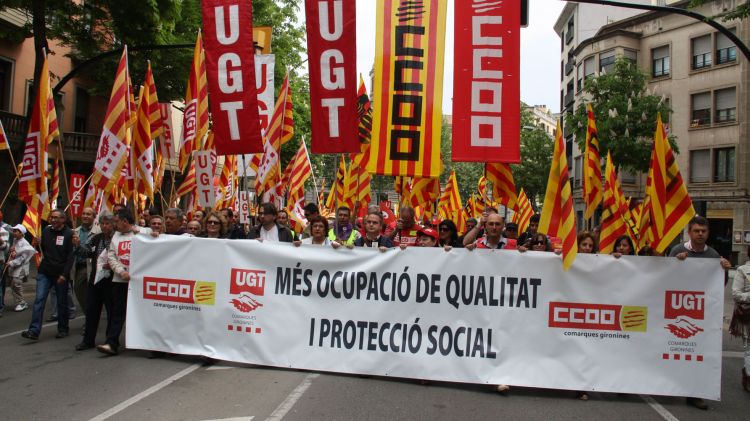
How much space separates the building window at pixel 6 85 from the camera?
2169 cm

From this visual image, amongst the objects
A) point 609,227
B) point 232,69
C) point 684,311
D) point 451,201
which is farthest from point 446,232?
point 451,201

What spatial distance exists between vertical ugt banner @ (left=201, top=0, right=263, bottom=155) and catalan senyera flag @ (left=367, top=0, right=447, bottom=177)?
1.96 meters

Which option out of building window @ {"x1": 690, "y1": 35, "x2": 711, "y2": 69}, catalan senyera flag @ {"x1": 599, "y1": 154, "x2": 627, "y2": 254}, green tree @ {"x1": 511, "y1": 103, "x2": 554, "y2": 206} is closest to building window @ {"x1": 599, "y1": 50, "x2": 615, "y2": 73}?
building window @ {"x1": 690, "y1": 35, "x2": 711, "y2": 69}

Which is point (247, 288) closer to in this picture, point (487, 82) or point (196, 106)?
point (487, 82)

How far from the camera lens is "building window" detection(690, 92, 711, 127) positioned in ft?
108

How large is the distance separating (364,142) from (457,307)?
23.0 ft

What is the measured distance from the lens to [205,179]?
35.8ft

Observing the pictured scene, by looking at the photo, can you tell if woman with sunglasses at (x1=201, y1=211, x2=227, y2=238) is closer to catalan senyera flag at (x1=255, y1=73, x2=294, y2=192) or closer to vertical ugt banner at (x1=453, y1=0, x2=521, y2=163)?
catalan senyera flag at (x1=255, y1=73, x2=294, y2=192)

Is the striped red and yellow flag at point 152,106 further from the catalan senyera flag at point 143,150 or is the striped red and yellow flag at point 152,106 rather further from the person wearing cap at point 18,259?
the person wearing cap at point 18,259

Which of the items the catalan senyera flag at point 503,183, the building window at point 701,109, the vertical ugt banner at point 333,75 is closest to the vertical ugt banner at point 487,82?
the catalan senyera flag at point 503,183

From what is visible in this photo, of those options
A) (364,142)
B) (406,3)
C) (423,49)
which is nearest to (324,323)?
(423,49)

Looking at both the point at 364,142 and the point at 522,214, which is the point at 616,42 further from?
the point at 364,142

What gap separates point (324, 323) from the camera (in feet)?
20.9

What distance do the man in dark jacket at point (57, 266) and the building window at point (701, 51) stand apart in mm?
34305
